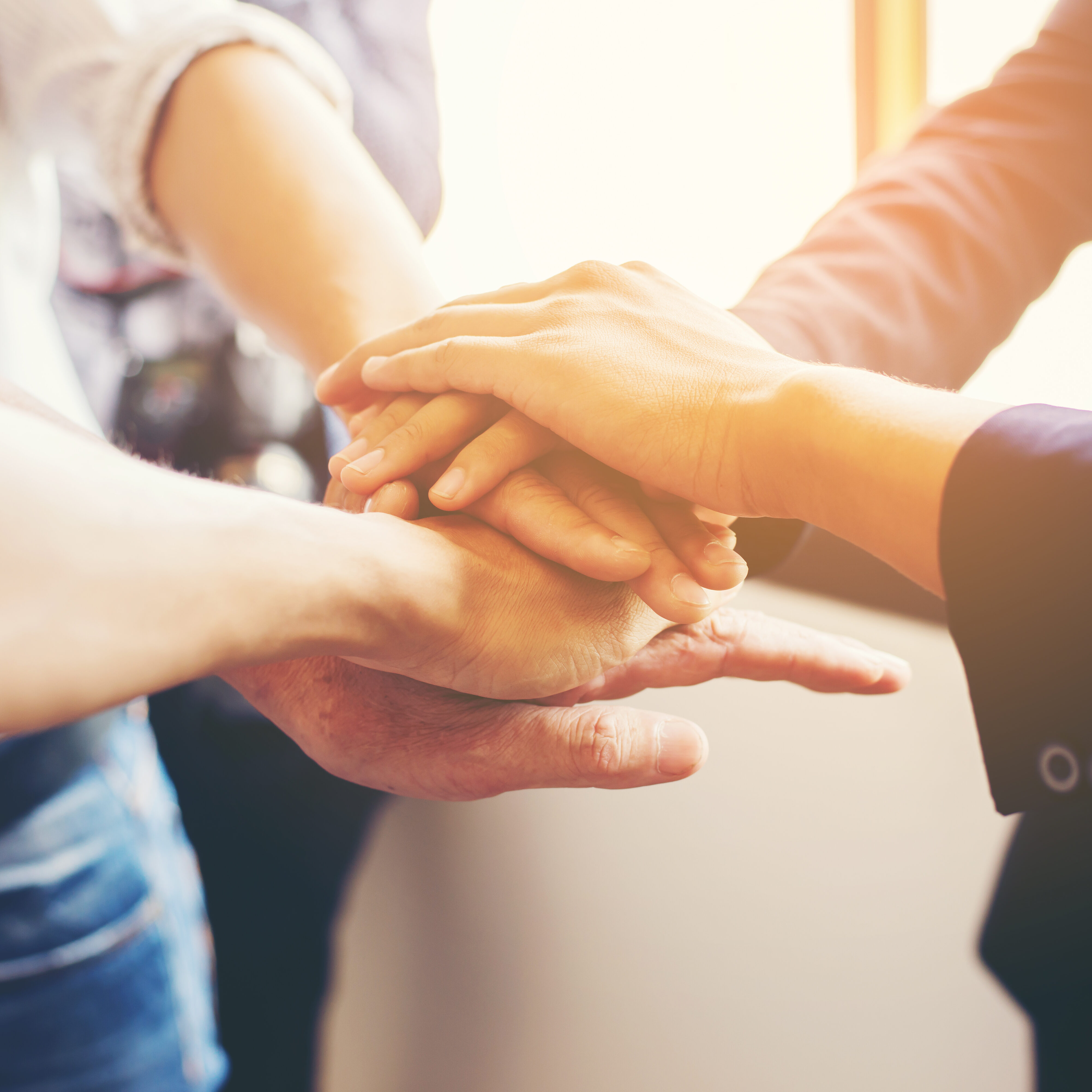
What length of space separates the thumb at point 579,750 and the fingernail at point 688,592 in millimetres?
78

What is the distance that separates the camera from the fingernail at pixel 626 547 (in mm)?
546

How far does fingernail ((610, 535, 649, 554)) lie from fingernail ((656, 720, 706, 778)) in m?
0.11

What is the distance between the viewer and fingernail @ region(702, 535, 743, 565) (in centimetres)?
57

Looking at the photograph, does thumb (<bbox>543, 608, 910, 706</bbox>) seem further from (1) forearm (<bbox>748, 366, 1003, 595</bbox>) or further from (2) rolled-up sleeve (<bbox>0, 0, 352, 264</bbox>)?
(2) rolled-up sleeve (<bbox>0, 0, 352, 264</bbox>)

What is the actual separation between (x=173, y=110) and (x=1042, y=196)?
1.02 metres

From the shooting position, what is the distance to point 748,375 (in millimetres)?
569

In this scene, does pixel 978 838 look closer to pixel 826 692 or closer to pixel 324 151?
pixel 826 692

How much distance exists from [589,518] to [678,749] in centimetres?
17

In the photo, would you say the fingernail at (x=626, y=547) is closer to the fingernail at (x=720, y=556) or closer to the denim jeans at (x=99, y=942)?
the fingernail at (x=720, y=556)

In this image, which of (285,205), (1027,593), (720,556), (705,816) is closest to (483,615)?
(720,556)

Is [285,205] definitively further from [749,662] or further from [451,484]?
[749,662]

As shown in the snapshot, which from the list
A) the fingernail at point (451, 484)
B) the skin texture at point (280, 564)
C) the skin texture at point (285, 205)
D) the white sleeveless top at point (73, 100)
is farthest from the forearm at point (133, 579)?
the white sleeveless top at point (73, 100)

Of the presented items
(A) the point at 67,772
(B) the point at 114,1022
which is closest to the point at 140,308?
(A) the point at 67,772

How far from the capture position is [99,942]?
0.84 m
